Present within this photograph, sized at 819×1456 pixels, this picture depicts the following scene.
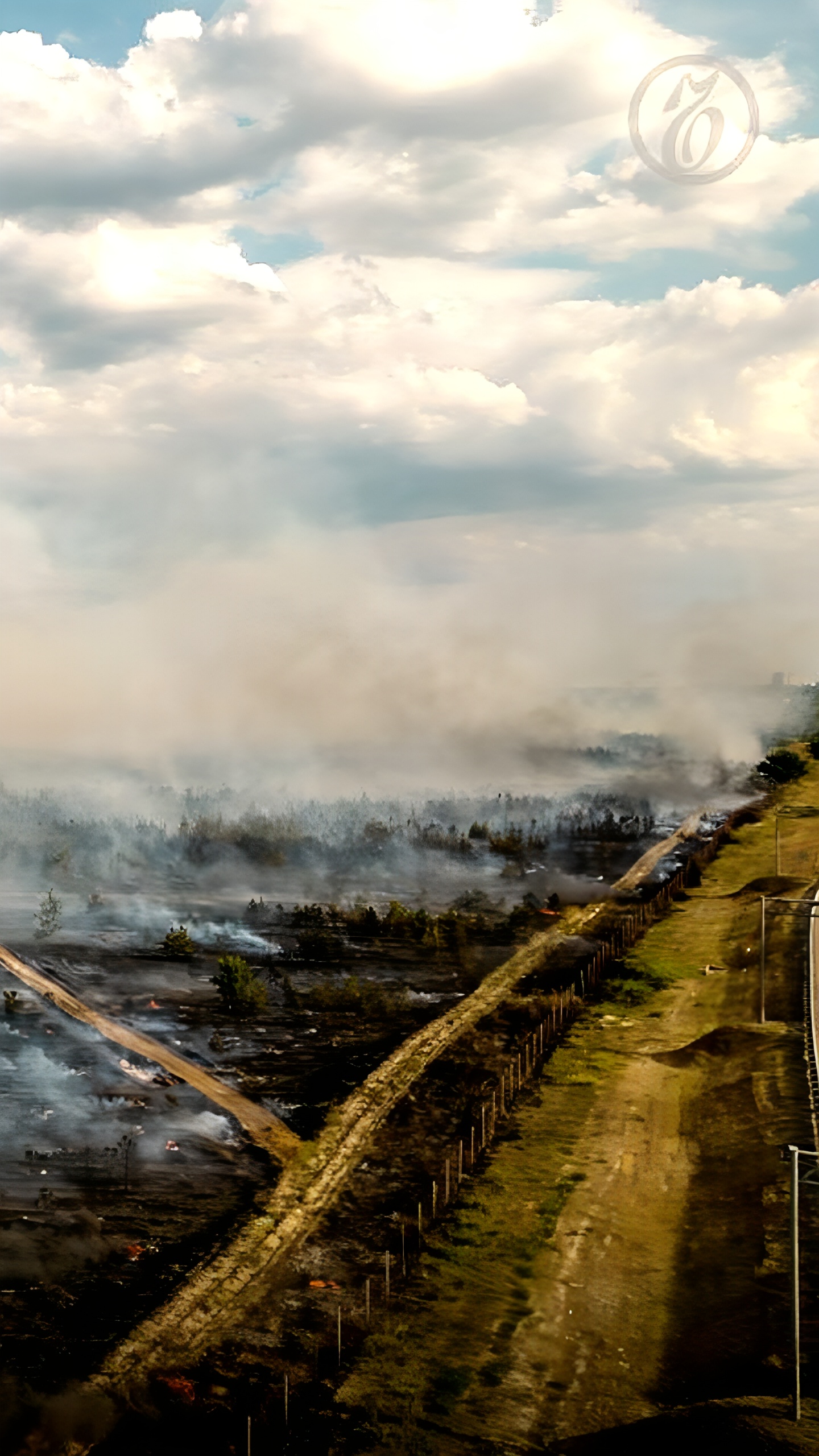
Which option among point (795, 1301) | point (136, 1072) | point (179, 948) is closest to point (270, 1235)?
point (795, 1301)

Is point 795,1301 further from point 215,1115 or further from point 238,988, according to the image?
point 238,988

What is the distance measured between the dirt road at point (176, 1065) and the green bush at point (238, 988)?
7.85m

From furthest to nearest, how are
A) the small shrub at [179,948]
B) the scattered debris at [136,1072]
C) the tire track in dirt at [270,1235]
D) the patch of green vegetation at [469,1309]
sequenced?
the small shrub at [179,948] → the scattered debris at [136,1072] → the tire track in dirt at [270,1235] → the patch of green vegetation at [469,1309]

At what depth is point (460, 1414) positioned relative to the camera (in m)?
38.2

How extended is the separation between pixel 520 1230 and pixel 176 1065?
88.3ft

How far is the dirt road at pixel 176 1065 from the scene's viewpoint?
61.0 m

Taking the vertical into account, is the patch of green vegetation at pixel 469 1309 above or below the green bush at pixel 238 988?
below

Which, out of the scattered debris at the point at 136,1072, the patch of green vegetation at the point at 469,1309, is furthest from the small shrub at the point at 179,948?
the patch of green vegetation at the point at 469,1309

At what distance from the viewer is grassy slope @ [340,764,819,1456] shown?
38.2 metres

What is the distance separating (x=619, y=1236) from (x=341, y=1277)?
10.6 metres

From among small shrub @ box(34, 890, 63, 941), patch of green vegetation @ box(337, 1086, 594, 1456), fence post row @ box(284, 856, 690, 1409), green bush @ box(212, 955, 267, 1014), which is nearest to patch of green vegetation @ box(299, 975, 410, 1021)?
green bush @ box(212, 955, 267, 1014)

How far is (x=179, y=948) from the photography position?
98.6 meters

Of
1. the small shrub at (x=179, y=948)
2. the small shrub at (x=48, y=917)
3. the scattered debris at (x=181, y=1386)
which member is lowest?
the scattered debris at (x=181, y=1386)

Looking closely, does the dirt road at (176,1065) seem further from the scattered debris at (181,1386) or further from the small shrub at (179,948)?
the scattered debris at (181,1386)
